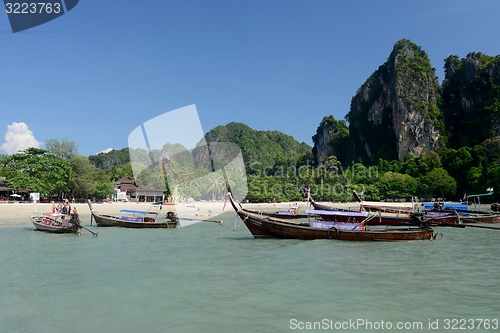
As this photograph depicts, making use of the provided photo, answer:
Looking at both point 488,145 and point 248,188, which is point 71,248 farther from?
point 488,145

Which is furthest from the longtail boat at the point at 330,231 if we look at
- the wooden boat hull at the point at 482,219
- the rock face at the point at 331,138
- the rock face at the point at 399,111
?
the rock face at the point at 331,138

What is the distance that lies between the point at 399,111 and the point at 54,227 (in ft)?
391

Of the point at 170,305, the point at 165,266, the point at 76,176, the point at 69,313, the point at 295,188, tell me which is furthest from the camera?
the point at 295,188

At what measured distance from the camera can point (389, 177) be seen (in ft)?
309

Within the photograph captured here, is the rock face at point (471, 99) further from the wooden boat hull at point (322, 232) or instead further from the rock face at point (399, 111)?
the wooden boat hull at point (322, 232)

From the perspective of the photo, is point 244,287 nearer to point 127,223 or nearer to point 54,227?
point 54,227

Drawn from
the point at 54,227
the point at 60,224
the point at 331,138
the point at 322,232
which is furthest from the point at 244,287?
the point at 331,138

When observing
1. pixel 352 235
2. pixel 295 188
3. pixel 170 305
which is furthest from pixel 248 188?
pixel 170 305

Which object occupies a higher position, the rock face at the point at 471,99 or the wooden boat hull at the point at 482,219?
the rock face at the point at 471,99

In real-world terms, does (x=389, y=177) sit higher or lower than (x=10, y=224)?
higher

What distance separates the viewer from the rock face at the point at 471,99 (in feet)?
363

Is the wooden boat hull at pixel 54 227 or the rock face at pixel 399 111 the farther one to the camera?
the rock face at pixel 399 111

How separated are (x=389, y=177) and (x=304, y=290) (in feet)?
293

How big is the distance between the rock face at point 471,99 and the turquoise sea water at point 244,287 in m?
108
